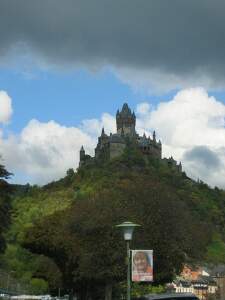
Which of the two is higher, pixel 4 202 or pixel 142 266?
pixel 4 202

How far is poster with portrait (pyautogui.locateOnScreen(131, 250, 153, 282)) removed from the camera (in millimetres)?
28828

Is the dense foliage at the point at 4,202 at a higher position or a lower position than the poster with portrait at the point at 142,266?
higher

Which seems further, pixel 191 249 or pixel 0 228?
pixel 0 228

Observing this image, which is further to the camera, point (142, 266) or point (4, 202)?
point (4, 202)

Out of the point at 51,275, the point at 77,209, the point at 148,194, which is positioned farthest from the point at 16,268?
the point at 148,194

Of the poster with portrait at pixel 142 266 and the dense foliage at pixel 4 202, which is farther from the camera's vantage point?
the dense foliage at pixel 4 202

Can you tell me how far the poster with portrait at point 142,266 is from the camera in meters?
28.8

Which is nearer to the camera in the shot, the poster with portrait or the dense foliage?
the poster with portrait

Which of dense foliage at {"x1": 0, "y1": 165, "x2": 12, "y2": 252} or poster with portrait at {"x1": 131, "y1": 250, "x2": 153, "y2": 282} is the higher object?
dense foliage at {"x1": 0, "y1": 165, "x2": 12, "y2": 252}

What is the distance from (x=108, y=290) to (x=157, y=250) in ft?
19.8

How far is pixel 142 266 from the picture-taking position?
1147 inches

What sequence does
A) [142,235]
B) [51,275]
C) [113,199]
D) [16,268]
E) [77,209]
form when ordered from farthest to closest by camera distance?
[16,268] → [51,275] → [77,209] → [113,199] → [142,235]

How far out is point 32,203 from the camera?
187375 mm

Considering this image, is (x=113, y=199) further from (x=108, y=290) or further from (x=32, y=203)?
(x=32, y=203)
